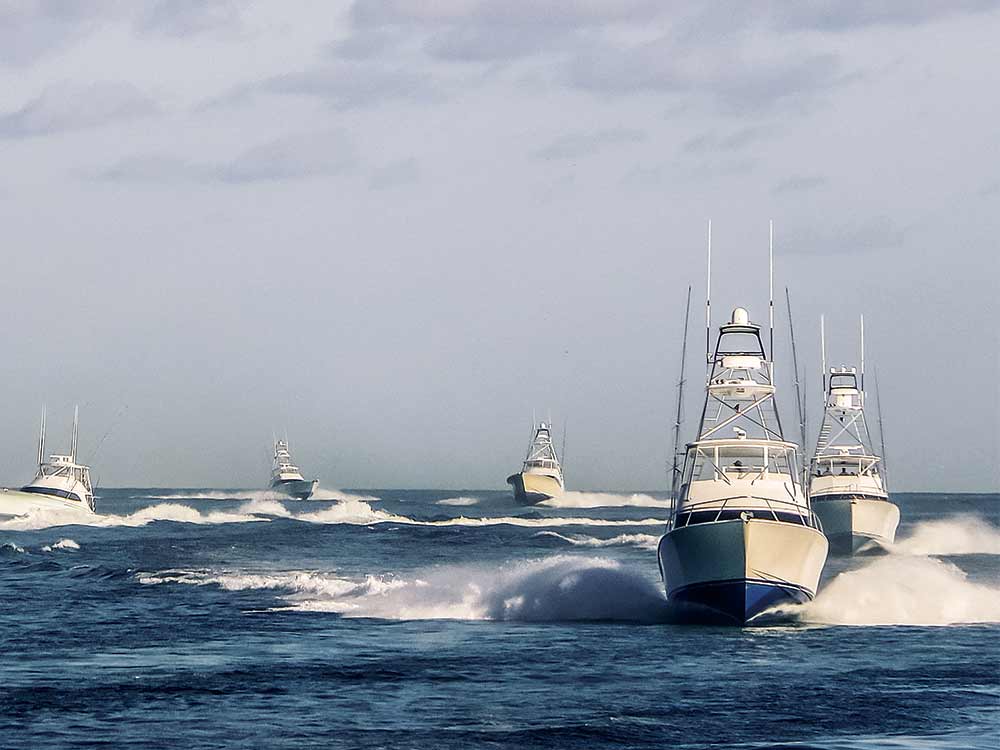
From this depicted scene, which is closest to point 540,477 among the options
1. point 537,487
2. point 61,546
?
point 537,487

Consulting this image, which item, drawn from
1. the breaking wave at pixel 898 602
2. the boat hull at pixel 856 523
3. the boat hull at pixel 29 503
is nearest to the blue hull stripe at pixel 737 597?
the breaking wave at pixel 898 602

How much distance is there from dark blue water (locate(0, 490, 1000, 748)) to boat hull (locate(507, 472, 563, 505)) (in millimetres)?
106263

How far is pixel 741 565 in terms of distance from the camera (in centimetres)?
3656

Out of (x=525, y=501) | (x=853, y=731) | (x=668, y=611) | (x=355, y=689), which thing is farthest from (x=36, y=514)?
(x=853, y=731)

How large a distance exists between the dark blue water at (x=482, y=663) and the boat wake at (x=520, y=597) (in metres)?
0.10

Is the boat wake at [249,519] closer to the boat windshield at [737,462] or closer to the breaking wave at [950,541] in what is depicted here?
the breaking wave at [950,541]

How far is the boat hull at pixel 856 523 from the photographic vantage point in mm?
75938

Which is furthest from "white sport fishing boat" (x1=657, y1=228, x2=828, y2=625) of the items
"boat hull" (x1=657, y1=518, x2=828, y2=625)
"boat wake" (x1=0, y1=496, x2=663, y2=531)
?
"boat wake" (x1=0, y1=496, x2=663, y2=531)

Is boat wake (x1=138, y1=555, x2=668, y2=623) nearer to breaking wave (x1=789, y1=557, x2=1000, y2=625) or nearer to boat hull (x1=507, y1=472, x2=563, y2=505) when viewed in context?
breaking wave (x1=789, y1=557, x2=1000, y2=625)

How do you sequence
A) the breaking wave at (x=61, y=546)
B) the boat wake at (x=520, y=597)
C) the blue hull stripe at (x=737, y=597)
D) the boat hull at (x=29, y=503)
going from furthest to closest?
the boat hull at (x=29, y=503) < the breaking wave at (x=61, y=546) < the boat wake at (x=520, y=597) < the blue hull stripe at (x=737, y=597)

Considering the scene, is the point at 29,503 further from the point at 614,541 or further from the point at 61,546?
the point at 614,541

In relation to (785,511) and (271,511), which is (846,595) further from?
(271,511)

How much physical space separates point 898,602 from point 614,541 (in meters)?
52.9

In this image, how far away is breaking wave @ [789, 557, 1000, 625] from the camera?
135 feet
